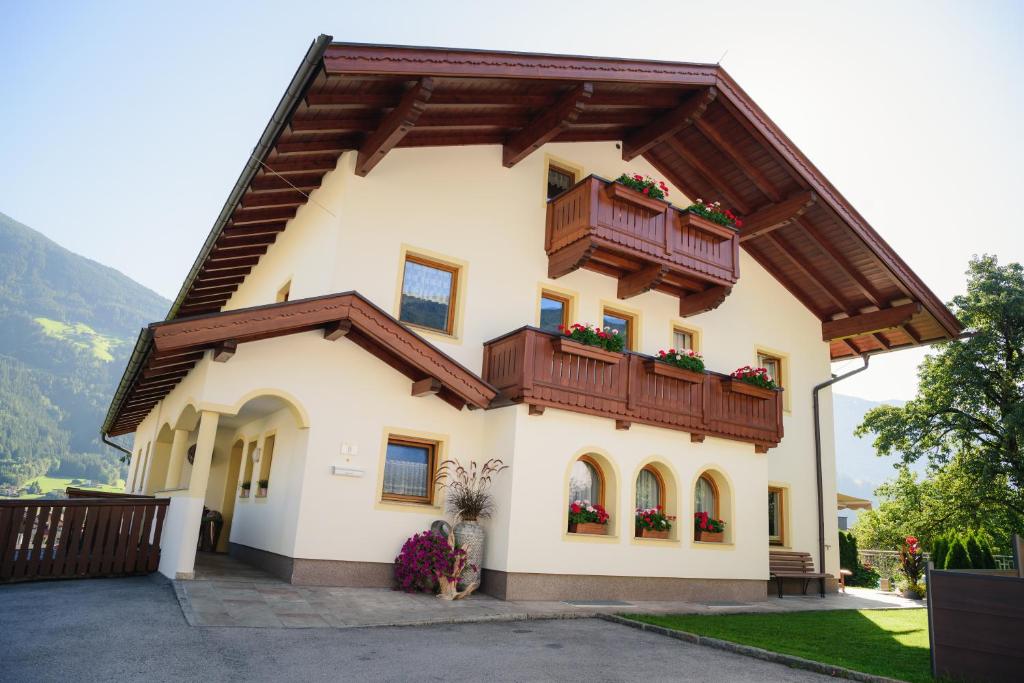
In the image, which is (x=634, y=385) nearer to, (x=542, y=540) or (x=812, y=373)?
(x=542, y=540)

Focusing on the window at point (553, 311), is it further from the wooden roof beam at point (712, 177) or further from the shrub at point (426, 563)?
the shrub at point (426, 563)

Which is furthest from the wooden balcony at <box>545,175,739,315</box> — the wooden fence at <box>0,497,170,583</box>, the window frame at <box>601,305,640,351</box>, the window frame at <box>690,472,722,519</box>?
the wooden fence at <box>0,497,170,583</box>

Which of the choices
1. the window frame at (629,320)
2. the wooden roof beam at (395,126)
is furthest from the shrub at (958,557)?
the wooden roof beam at (395,126)

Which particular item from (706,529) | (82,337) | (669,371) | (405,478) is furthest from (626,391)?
(82,337)

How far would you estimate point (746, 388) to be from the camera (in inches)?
572

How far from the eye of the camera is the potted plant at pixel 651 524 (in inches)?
520

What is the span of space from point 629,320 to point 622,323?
0.57ft

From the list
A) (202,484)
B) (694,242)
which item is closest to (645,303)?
(694,242)

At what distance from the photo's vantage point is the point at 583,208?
43.3 feet

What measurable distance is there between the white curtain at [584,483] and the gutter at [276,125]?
7070 millimetres

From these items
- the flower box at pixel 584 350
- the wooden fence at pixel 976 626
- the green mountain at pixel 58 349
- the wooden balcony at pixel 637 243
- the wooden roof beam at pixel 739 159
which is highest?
the green mountain at pixel 58 349

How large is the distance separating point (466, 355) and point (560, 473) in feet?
8.37

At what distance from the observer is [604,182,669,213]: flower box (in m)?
13.1

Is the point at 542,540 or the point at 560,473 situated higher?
the point at 560,473
